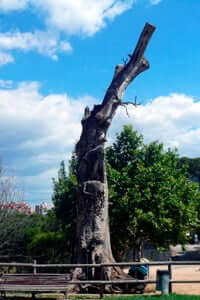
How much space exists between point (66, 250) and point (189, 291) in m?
11.5

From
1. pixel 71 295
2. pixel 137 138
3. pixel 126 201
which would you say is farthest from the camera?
pixel 137 138

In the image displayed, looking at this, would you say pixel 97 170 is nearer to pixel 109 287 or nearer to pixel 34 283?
pixel 109 287

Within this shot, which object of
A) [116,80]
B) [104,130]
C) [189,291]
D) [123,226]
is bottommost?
[189,291]

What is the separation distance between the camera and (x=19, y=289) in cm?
1109

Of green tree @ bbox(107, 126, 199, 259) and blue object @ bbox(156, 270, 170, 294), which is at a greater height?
green tree @ bbox(107, 126, 199, 259)

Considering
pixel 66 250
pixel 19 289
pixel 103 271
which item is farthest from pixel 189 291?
pixel 66 250

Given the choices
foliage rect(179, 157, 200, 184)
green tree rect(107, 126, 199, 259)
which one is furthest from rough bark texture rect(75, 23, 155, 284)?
foliage rect(179, 157, 200, 184)

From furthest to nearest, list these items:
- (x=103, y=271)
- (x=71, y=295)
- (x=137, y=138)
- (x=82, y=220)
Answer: (x=137, y=138) → (x=82, y=220) → (x=103, y=271) → (x=71, y=295)

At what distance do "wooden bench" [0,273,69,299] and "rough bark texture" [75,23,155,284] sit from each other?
99.8 inches

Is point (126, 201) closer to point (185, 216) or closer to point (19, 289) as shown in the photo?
point (185, 216)

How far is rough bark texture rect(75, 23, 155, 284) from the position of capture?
14868 mm

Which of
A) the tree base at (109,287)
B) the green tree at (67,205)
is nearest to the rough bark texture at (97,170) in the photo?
the tree base at (109,287)

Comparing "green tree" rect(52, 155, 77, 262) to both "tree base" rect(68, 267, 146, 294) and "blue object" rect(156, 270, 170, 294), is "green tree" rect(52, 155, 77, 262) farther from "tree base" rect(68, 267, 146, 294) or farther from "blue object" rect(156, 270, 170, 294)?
"blue object" rect(156, 270, 170, 294)

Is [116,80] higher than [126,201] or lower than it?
higher
